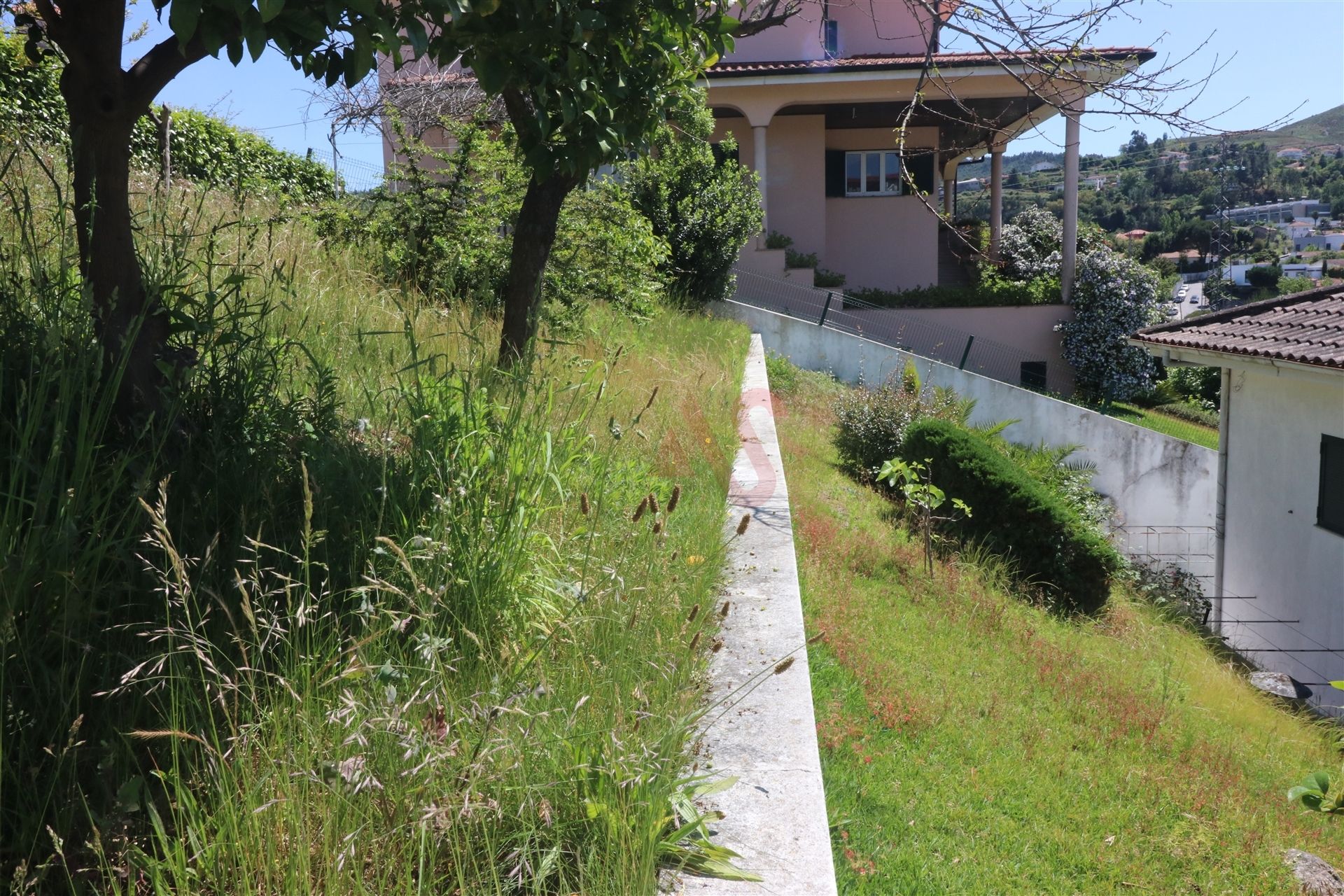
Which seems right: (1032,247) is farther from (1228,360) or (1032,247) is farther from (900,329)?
(1228,360)

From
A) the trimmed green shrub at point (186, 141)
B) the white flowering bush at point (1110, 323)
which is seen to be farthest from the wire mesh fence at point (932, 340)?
the trimmed green shrub at point (186, 141)

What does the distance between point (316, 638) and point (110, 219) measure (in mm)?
2116

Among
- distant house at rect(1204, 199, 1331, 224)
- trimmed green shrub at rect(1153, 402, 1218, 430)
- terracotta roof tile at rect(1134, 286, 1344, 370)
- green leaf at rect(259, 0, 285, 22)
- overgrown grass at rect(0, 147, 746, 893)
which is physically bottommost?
trimmed green shrub at rect(1153, 402, 1218, 430)

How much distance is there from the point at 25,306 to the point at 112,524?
4.48 ft

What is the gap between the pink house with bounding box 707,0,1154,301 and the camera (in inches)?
842

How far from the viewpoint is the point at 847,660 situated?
5156 mm

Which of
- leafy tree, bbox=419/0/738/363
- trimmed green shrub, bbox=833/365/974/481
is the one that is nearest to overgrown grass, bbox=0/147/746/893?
leafy tree, bbox=419/0/738/363

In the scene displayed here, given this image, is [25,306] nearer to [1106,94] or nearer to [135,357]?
[135,357]

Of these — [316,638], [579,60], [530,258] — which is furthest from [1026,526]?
[316,638]

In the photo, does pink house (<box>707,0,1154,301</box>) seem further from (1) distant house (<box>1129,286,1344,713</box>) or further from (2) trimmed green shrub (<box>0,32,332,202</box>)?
(2) trimmed green shrub (<box>0,32,332,202</box>)

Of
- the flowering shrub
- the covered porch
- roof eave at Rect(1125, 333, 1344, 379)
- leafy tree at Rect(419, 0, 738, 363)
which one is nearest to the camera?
leafy tree at Rect(419, 0, 738, 363)

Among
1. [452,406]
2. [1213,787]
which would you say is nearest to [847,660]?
[1213,787]

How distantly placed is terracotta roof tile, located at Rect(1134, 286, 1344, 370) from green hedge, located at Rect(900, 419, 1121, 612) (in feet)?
9.94

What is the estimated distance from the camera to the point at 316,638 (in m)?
2.48
